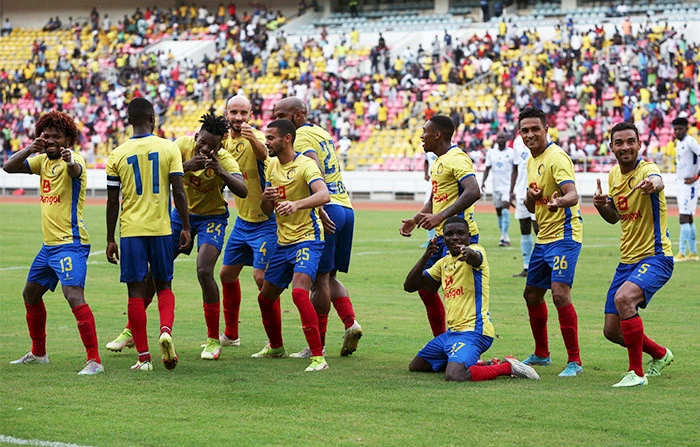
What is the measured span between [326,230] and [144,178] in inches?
65.1

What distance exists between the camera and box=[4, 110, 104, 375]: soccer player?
8.73m

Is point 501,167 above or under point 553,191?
under

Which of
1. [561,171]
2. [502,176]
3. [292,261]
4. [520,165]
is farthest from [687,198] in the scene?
[292,261]

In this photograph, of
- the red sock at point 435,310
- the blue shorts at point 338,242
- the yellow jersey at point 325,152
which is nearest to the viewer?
the red sock at point 435,310

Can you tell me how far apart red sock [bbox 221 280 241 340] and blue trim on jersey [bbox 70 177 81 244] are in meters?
1.80

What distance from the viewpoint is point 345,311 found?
10.0 m

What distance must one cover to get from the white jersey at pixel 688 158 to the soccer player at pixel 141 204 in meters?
12.1

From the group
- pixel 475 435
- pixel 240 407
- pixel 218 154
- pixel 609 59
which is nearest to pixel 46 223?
pixel 218 154

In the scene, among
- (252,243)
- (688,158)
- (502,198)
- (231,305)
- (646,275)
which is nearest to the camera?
(646,275)

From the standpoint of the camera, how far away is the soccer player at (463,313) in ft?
28.0

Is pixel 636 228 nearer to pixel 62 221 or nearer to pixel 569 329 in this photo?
pixel 569 329

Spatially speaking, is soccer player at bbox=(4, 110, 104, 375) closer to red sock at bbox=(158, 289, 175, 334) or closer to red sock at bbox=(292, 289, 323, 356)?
red sock at bbox=(158, 289, 175, 334)

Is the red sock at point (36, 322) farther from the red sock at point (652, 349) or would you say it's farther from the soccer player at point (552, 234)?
the red sock at point (652, 349)

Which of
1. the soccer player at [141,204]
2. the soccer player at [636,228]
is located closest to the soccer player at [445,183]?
the soccer player at [636,228]
